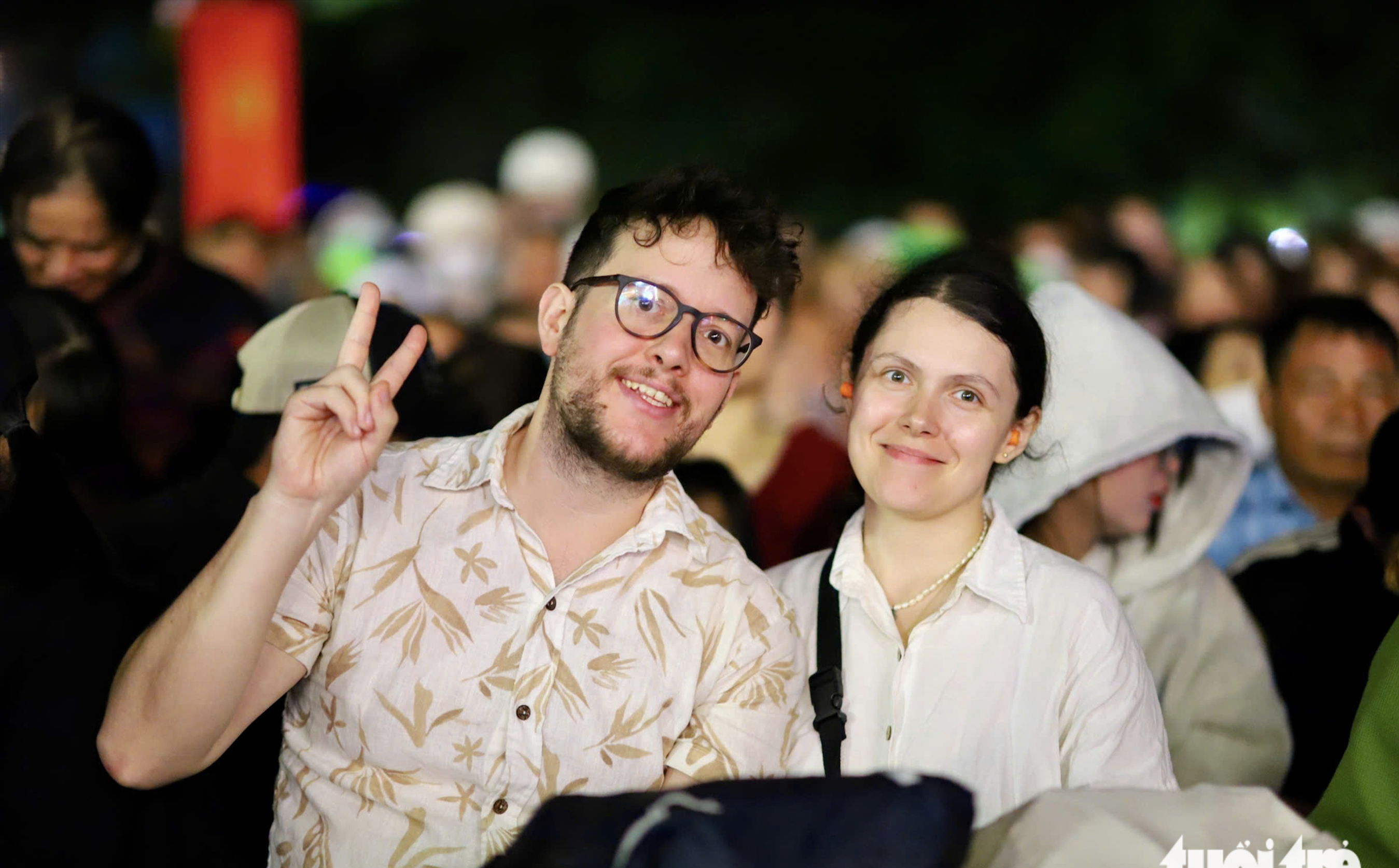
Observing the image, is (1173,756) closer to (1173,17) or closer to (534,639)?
(534,639)

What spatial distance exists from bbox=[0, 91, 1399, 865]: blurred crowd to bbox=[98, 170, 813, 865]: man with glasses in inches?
7.9

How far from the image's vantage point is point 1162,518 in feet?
11.2

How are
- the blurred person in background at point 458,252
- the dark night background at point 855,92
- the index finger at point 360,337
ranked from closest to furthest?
the index finger at point 360,337 < the blurred person in background at point 458,252 < the dark night background at point 855,92

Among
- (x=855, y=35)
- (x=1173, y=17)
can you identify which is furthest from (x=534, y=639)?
(x=855, y=35)

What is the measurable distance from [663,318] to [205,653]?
884 mm

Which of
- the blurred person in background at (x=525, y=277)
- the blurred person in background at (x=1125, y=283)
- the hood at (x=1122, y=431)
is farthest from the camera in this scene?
the blurred person in background at (x=1125, y=283)

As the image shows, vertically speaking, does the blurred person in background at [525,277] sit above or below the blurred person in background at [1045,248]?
below

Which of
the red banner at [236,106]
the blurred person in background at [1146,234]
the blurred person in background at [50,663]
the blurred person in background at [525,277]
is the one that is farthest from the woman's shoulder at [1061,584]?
the red banner at [236,106]

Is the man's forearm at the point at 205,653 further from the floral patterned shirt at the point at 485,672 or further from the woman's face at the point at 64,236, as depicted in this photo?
the woman's face at the point at 64,236

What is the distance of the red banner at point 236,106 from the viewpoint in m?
10.3

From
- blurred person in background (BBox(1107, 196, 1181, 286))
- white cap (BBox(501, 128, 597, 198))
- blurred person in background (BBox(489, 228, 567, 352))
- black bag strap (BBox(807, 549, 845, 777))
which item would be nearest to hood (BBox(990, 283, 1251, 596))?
black bag strap (BBox(807, 549, 845, 777))

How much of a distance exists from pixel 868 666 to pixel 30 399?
171cm

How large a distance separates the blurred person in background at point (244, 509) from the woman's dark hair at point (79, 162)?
0.85 metres

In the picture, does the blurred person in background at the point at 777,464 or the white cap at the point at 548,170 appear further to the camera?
the white cap at the point at 548,170
